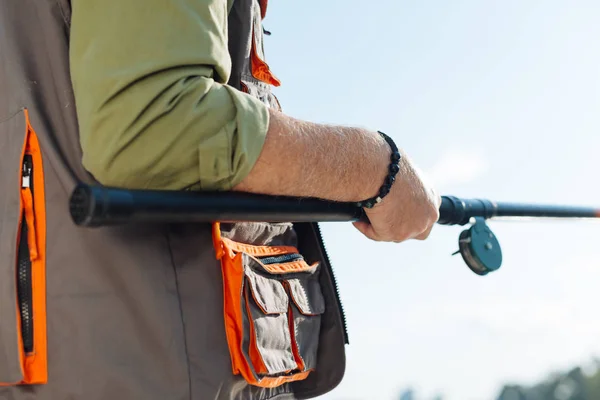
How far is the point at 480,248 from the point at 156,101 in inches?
60.7

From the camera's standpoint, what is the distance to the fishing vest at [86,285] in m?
1.79

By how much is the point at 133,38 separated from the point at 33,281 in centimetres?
59

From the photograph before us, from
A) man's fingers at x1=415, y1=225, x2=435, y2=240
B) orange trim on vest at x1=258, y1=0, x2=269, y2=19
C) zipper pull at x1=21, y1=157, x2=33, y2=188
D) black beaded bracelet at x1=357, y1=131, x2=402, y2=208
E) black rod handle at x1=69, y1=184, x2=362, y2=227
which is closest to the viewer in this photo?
black rod handle at x1=69, y1=184, x2=362, y2=227

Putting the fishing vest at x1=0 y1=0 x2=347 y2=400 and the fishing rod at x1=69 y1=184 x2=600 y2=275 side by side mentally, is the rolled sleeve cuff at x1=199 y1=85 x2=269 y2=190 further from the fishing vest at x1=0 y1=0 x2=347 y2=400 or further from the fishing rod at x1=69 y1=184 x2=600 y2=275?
the fishing vest at x1=0 y1=0 x2=347 y2=400

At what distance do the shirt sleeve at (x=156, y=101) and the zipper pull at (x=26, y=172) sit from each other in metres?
0.19

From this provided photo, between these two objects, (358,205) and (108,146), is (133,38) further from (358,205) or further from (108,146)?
(358,205)

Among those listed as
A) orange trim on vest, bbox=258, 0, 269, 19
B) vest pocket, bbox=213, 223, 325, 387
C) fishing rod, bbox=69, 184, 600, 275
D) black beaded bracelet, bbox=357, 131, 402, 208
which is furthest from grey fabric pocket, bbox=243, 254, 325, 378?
orange trim on vest, bbox=258, 0, 269, 19

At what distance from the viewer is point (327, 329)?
248cm

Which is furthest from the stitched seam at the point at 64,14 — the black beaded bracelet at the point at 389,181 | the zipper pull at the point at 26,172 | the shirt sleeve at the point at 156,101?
the black beaded bracelet at the point at 389,181


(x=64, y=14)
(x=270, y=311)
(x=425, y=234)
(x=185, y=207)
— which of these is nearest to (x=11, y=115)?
(x=64, y=14)

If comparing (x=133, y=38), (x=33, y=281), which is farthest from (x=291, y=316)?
(x=133, y=38)

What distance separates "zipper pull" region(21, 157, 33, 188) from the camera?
186cm

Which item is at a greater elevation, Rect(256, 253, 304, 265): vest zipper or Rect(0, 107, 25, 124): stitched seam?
Rect(0, 107, 25, 124): stitched seam

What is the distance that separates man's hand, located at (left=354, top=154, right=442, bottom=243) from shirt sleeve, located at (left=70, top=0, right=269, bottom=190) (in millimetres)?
480
